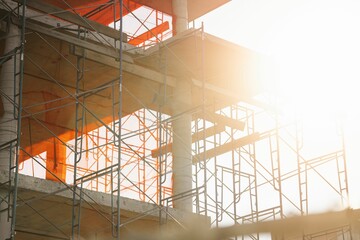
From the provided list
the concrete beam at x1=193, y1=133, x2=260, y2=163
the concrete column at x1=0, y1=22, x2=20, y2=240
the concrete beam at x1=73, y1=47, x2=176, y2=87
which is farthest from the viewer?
the concrete beam at x1=193, y1=133, x2=260, y2=163

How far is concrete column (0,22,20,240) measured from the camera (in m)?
14.8

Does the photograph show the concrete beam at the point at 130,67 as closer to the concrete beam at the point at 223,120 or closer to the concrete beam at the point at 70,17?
the concrete beam at the point at 70,17

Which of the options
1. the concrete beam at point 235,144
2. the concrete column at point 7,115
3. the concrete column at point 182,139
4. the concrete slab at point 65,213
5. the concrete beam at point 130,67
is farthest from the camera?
the concrete beam at point 235,144

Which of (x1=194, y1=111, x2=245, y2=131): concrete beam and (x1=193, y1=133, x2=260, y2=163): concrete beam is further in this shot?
(x1=194, y1=111, x2=245, y2=131): concrete beam

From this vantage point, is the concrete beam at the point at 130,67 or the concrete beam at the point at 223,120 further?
the concrete beam at the point at 223,120

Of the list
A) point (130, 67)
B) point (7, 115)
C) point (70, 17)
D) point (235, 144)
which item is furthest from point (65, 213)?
point (235, 144)

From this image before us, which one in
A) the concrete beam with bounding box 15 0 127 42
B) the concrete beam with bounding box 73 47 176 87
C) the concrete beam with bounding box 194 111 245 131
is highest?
the concrete beam with bounding box 15 0 127 42

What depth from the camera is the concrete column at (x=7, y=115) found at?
14.8 meters

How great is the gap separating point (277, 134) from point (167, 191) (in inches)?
172

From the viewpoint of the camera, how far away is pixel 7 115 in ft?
52.0

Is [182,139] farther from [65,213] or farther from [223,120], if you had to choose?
[65,213]

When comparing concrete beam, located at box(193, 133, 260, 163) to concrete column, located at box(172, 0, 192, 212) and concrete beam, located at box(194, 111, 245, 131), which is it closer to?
concrete column, located at box(172, 0, 192, 212)

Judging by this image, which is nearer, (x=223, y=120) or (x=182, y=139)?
(x=182, y=139)

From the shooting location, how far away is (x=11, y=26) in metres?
16.5
